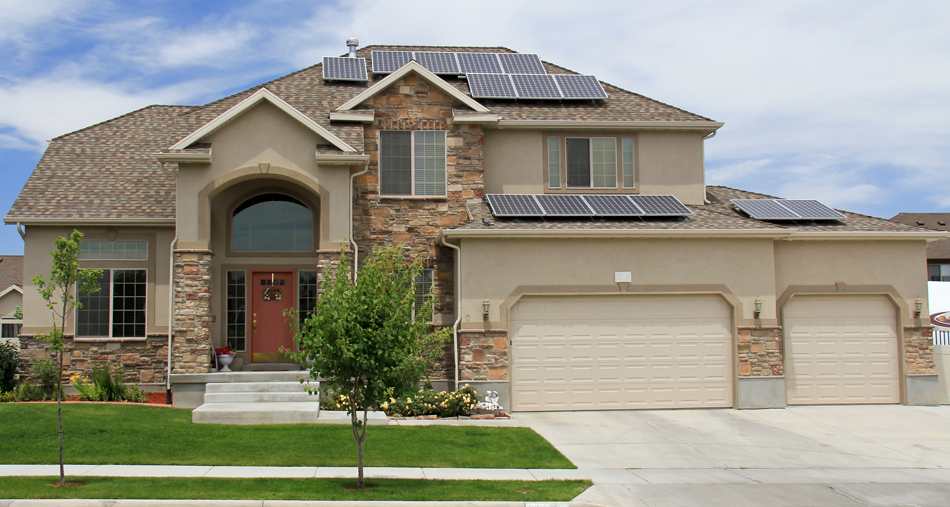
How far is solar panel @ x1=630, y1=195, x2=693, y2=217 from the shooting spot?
16188 mm

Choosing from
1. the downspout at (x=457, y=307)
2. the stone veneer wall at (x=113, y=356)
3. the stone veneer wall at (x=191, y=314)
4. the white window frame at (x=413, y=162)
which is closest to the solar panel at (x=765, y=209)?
the downspout at (x=457, y=307)

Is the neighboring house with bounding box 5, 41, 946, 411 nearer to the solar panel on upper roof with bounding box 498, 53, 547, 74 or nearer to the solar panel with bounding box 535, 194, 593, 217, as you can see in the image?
the solar panel with bounding box 535, 194, 593, 217

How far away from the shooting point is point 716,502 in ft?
28.7

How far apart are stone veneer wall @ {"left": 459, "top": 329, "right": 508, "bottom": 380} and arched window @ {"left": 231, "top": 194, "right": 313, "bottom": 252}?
16.3 ft

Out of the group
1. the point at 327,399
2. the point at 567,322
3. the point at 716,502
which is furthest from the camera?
the point at 567,322

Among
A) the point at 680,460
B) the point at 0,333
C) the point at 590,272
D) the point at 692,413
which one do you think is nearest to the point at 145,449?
the point at 680,460

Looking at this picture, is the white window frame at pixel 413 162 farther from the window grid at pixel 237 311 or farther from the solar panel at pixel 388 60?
the window grid at pixel 237 311

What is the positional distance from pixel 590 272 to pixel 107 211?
37.5 ft

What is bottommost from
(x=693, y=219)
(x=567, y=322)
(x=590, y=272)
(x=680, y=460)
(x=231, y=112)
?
(x=680, y=460)

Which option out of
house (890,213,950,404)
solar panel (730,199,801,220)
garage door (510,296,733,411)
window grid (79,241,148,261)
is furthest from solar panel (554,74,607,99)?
window grid (79,241,148,261)

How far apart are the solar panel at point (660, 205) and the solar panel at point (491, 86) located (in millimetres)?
4262

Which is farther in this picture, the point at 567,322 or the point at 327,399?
the point at 567,322

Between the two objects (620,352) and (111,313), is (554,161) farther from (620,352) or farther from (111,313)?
(111,313)

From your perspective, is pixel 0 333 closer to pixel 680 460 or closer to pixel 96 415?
pixel 96 415
